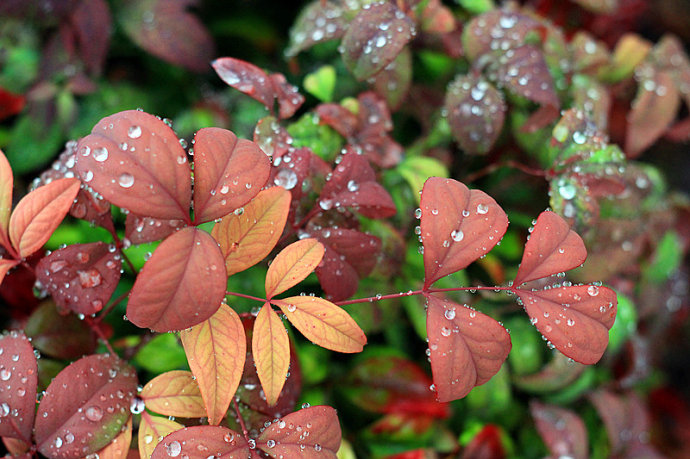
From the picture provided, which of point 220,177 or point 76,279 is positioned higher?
point 220,177

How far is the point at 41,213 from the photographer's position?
1.58 feet

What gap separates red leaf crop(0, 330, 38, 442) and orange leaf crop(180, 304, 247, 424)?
0.58 ft

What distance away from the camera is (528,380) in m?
0.83

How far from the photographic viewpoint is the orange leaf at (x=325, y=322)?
0.47 metres

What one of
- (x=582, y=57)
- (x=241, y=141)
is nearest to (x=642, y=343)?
(x=582, y=57)

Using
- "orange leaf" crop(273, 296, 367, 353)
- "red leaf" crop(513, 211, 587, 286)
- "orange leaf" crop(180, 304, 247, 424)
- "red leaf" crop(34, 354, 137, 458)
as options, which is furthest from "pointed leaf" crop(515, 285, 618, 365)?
"red leaf" crop(34, 354, 137, 458)

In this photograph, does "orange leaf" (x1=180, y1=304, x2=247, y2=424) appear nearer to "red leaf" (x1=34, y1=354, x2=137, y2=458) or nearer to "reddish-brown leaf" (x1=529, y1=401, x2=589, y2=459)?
"red leaf" (x1=34, y1=354, x2=137, y2=458)

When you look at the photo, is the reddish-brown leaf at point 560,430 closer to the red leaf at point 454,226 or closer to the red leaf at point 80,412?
the red leaf at point 454,226

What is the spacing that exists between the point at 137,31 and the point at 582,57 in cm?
76

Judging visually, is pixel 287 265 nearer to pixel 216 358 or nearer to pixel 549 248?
pixel 216 358

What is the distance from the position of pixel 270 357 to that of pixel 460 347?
0.55 ft

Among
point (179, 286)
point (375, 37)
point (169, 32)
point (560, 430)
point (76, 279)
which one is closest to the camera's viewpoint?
point (179, 286)

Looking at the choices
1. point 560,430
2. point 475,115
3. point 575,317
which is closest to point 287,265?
point 575,317

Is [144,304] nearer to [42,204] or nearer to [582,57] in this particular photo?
[42,204]
